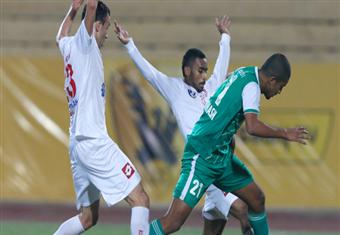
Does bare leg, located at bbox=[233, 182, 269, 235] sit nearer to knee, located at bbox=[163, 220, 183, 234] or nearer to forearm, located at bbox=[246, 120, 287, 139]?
knee, located at bbox=[163, 220, 183, 234]

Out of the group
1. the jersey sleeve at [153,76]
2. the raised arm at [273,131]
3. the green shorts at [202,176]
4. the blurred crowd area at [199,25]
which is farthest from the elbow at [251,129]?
the blurred crowd area at [199,25]

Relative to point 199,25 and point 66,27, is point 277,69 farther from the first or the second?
point 199,25

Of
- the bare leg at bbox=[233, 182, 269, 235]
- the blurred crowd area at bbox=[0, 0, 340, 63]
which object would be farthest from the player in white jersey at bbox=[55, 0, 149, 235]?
the blurred crowd area at bbox=[0, 0, 340, 63]

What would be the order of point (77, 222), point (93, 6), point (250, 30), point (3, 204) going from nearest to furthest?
point (93, 6) → point (77, 222) → point (3, 204) → point (250, 30)

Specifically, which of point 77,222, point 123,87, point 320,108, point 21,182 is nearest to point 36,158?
point 21,182

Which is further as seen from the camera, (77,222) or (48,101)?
(48,101)

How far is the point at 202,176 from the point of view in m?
8.74

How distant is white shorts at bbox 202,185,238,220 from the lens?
9.66 m

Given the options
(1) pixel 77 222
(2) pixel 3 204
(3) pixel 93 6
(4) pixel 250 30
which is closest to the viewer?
(3) pixel 93 6

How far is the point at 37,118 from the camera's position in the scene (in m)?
16.4

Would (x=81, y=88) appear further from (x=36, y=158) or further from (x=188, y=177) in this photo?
(x=36, y=158)

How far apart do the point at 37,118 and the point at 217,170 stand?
317 inches

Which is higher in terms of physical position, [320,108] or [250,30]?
[250,30]

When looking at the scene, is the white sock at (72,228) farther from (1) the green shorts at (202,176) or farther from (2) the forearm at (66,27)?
(2) the forearm at (66,27)
